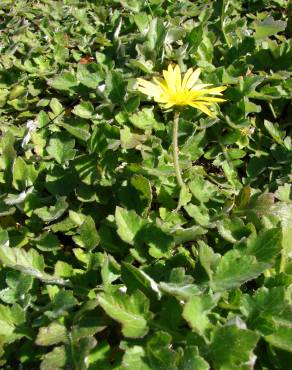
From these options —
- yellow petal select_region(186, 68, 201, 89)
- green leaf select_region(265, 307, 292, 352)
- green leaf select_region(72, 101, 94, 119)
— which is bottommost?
green leaf select_region(265, 307, 292, 352)

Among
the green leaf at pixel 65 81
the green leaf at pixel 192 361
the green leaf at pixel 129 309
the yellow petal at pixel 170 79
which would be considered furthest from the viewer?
the green leaf at pixel 65 81

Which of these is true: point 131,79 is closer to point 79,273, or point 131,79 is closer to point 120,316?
point 79,273

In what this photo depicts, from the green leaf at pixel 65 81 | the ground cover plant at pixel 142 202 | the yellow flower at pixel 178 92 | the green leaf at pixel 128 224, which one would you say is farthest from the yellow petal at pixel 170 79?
the green leaf at pixel 65 81

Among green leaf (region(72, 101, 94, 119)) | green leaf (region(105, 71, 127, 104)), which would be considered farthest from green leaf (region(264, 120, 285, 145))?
green leaf (region(72, 101, 94, 119))

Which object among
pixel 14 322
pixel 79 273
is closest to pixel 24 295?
pixel 14 322

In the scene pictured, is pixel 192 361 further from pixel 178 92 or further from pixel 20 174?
pixel 20 174

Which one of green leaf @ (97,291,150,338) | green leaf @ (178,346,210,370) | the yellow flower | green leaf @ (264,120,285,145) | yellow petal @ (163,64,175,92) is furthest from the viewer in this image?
green leaf @ (264,120,285,145)

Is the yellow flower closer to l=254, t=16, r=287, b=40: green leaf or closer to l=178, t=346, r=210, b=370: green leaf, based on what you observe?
l=254, t=16, r=287, b=40: green leaf

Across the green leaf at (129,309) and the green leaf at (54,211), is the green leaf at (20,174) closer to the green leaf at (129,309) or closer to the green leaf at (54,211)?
the green leaf at (54,211)
